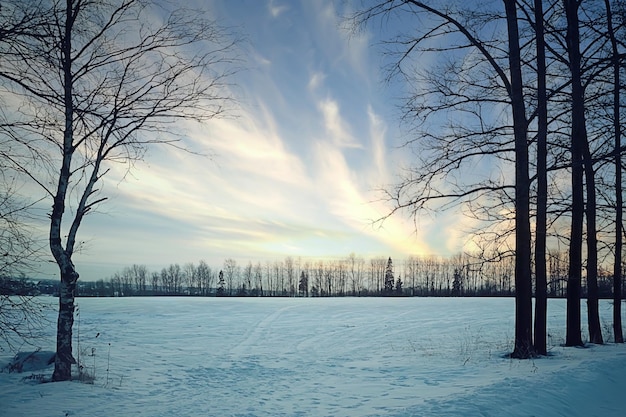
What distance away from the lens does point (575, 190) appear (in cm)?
1150

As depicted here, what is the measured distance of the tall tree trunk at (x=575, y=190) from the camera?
11070 mm

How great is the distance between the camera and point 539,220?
9922 millimetres

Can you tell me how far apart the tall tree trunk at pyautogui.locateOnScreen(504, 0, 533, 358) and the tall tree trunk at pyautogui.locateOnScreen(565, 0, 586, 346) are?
7.43 feet

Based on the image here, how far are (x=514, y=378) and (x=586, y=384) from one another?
107cm

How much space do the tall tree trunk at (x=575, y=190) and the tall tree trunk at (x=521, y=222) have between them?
7.43 feet

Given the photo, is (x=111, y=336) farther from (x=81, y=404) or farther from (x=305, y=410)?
(x=305, y=410)

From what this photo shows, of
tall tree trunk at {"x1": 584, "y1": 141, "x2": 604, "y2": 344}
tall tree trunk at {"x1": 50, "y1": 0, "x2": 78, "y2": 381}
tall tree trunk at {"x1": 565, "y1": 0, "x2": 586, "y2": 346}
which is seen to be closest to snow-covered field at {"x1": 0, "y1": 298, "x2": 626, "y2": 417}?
tall tree trunk at {"x1": 50, "y1": 0, "x2": 78, "y2": 381}

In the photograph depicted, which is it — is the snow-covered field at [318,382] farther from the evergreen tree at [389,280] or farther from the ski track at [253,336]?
the evergreen tree at [389,280]

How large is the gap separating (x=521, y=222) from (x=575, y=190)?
338 centimetres

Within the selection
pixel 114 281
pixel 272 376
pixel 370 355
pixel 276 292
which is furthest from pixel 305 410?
pixel 114 281

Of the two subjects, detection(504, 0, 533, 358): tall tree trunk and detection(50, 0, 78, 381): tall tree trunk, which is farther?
detection(504, 0, 533, 358): tall tree trunk

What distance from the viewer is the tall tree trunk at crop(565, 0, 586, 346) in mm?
11070

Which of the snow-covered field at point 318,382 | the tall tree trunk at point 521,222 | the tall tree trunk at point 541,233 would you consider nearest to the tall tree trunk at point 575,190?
the snow-covered field at point 318,382

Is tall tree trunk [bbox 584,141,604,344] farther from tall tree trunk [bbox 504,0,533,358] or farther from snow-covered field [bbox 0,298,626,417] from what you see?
tall tree trunk [bbox 504,0,533,358]
